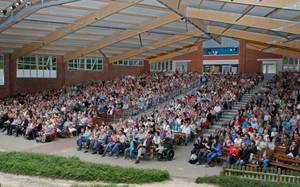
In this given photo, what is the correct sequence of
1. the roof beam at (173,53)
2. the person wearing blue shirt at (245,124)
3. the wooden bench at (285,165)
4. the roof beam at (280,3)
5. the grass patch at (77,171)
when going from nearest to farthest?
the grass patch at (77,171), the wooden bench at (285,165), the roof beam at (280,3), the person wearing blue shirt at (245,124), the roof beam at (173,53)

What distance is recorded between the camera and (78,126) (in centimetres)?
2342

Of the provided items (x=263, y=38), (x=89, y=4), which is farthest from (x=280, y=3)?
(x=89, y=4)

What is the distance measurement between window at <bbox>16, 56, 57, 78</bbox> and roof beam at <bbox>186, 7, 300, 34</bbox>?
17.9 meters

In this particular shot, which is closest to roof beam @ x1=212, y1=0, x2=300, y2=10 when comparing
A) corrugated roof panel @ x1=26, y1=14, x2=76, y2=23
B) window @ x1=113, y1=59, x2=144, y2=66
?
corrugated roof panel @ x1=26, y1=14, x2=76, y2=23

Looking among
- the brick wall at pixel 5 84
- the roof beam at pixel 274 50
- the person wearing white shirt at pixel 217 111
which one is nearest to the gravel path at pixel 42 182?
the person wearing white shirt at pixel 217 111

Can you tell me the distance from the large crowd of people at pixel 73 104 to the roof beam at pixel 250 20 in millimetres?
8040

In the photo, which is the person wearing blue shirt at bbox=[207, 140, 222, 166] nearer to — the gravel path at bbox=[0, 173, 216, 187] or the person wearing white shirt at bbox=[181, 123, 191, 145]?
the gravel path at bbox=[0, 173, 216, 187]

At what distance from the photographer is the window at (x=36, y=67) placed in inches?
1409

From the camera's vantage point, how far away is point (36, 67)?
36750 mm

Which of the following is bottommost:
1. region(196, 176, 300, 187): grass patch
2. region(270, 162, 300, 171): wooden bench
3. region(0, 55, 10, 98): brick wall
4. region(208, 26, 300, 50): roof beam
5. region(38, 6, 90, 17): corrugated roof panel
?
region(196, 176, 300, 187): grass patch

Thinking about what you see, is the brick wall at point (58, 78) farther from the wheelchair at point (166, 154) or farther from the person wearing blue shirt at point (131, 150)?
the wheelchair at point (166, 154)

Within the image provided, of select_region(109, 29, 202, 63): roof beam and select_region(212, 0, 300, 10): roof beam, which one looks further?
select_region(109, 29, 202, 63): roof beam

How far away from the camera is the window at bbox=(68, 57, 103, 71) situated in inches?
1555

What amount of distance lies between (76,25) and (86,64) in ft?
46.8
